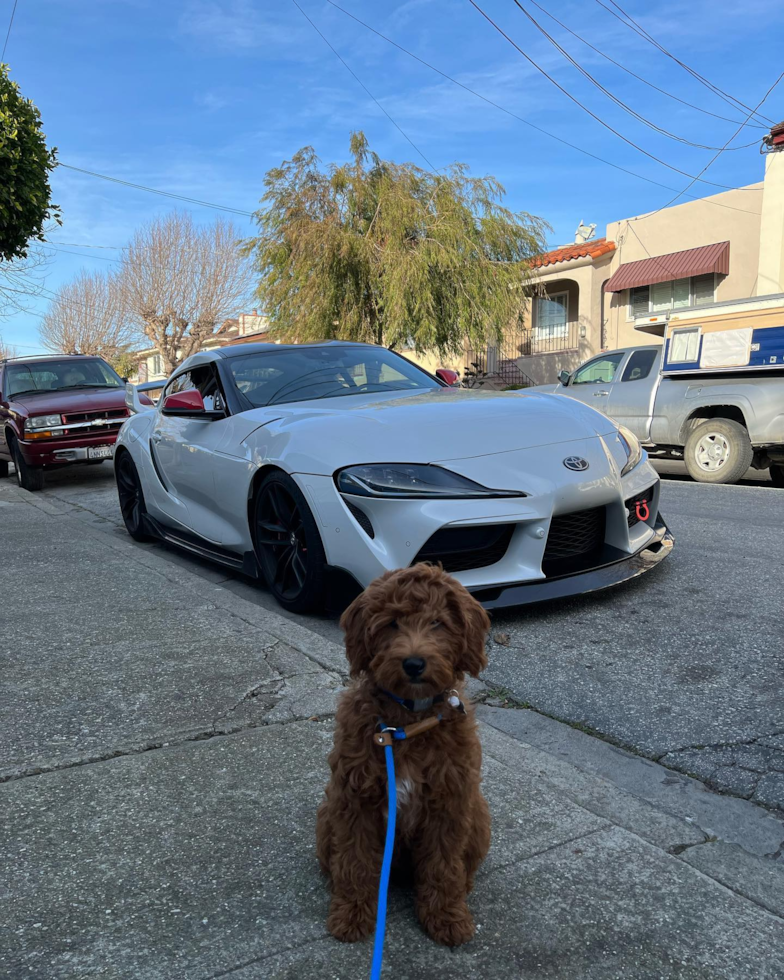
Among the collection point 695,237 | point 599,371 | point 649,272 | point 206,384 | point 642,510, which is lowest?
point 642,510

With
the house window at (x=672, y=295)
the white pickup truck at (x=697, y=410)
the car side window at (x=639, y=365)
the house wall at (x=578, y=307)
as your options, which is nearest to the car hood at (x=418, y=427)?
the white pickup truck at (x=697, y=410)

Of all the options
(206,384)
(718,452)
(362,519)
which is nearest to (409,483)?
(362,519)

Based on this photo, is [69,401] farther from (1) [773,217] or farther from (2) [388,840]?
(1) [773,217]

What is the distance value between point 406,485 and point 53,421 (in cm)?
847

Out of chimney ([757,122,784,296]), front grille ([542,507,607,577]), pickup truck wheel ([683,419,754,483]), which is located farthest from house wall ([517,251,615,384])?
front grille ([542,507,607,577])

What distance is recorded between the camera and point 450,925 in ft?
5.88

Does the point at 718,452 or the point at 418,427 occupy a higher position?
the point at 418,427

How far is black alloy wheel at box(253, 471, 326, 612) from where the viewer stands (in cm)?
411

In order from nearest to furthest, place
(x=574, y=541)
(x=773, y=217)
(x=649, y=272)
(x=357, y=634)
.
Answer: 1. (x=357, y=634)
2. (x=574, y=541)
3. (x=773, y=217)
4. (x=649, y=272)

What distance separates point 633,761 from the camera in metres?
2.69

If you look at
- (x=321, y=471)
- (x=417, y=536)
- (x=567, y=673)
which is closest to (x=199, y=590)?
(x=321, y=471)

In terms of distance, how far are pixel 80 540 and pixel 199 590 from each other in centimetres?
228

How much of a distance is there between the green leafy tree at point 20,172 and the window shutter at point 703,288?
17585 millimetres

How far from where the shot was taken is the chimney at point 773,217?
57.6 ft
